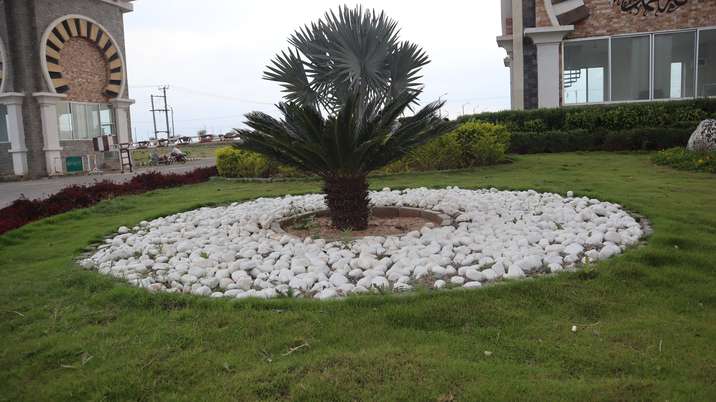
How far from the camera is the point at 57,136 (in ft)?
56.7

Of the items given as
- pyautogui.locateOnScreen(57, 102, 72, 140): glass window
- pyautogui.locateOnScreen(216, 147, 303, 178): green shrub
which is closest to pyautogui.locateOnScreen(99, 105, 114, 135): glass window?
pyautogui.locateOnScreen(57, 102, 72, 140): glass window

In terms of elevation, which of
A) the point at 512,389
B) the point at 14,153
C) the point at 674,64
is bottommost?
the point at 512,389

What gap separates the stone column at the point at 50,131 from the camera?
55.1 ft

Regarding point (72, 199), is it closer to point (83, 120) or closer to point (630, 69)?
point (83, 120)

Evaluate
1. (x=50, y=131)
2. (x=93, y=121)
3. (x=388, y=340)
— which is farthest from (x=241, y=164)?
(x=93, y=121)

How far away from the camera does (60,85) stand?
1730cm

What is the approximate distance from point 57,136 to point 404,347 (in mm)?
17749

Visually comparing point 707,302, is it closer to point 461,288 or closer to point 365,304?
point 461,288

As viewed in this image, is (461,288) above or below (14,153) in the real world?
below

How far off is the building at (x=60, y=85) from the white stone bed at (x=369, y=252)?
43.8 feet

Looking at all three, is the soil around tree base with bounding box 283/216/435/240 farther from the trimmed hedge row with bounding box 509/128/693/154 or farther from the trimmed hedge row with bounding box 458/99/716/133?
the trimmed hedge row with bounding box 458/99/716/133

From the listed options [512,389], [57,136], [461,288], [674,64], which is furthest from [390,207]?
[57,136]

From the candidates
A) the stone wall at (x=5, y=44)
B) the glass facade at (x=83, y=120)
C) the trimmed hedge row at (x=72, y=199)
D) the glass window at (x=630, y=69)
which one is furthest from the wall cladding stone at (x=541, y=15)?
the stone wall at (x=5, y=44)

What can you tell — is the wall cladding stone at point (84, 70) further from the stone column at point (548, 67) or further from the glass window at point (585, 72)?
the glass window at point (585, 72)
